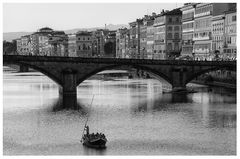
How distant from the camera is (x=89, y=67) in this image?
206 ft

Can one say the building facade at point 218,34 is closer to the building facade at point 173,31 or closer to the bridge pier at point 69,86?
the building facade at point 173,31

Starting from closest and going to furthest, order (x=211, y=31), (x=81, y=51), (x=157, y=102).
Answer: (x=157, y=102), (x=211, y=31), (x=81, y=51)

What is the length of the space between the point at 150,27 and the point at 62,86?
62.7 meters

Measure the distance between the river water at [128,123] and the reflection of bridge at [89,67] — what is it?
1486mm

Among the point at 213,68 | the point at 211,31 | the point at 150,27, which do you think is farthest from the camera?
the point at 150,27

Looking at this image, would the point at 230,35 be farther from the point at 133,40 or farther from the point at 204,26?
the point at 133,40

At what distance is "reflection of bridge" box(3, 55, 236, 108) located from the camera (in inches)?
2360

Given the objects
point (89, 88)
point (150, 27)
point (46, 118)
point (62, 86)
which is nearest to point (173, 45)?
point (150, 27)

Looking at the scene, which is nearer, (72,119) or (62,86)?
(72,119)

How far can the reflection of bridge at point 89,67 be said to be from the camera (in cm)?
5994

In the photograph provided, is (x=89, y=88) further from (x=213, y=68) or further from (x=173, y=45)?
(x=173, y=45)

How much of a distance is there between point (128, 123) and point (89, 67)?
19.9 m

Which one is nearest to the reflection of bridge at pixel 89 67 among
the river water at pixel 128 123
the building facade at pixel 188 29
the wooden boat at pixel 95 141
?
the river water at pixel 128 123

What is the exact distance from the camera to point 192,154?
3378 centimetres
